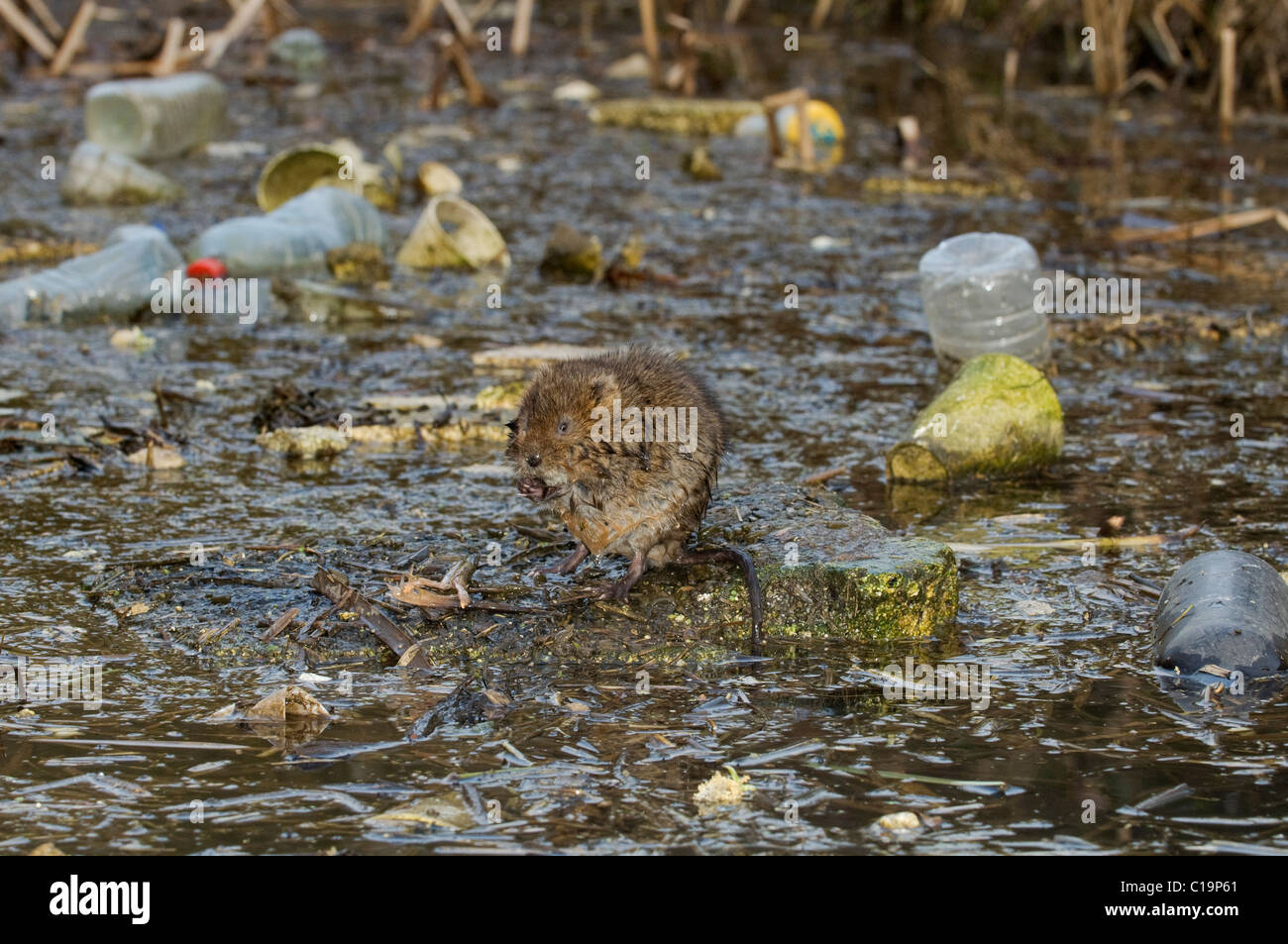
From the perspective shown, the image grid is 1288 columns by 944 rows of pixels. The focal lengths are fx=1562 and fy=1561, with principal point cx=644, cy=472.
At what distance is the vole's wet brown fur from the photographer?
17.7 ft

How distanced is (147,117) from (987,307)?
32.3 ft

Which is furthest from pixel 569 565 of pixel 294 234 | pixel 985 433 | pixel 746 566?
pixel 294 234

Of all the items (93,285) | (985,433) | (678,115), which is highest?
(678,115)

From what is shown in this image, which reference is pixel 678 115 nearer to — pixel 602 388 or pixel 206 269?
Answer: pixel 206 269

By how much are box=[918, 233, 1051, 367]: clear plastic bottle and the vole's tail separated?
3907 mm

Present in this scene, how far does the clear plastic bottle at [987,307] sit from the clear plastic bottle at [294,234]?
187 inches

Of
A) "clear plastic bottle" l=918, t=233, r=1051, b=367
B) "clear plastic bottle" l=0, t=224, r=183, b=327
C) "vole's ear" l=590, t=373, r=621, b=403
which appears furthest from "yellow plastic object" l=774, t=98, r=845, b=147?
"vole's ear" l=590, t=373, r=621, b=403

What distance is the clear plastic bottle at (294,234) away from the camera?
11.2 m

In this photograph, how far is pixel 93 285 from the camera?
10164mm

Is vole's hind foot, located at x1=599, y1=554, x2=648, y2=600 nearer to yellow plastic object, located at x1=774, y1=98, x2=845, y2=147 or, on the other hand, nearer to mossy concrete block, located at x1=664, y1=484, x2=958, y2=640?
mossy concrete block, located at x1=664, y1=484, x2=958, y2=640

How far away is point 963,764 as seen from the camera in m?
4.61

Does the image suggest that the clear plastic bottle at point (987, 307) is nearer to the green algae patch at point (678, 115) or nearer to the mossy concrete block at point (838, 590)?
the mossy concrete block at point (838, 590)

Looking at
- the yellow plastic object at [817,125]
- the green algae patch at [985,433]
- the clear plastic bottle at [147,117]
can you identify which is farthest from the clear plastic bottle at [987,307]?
the clear plastic bottle at [147,117]
